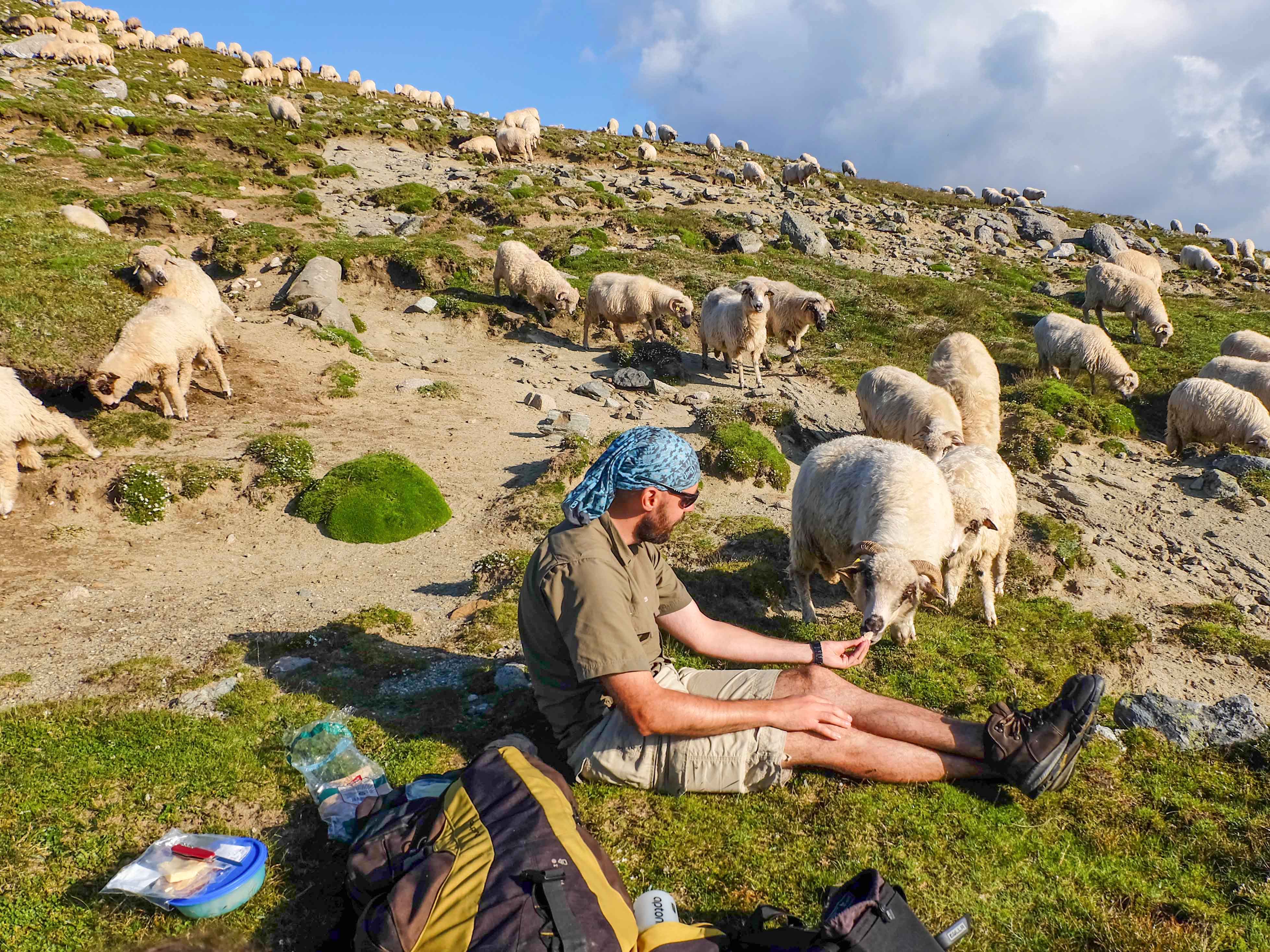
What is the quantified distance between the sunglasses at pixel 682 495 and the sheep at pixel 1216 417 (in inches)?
680

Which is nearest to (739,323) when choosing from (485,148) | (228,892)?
(228,892)

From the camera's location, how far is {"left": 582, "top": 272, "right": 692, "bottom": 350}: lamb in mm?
19828

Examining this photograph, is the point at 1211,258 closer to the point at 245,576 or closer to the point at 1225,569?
the point at 1225,569

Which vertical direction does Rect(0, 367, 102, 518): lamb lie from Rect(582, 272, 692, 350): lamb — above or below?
below

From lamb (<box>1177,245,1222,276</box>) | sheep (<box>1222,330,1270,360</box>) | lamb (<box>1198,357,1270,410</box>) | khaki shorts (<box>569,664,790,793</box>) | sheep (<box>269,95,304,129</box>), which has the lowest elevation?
khaki shorts (<box>569,664,790,793</box>)

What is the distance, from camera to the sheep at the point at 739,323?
17.9 metres

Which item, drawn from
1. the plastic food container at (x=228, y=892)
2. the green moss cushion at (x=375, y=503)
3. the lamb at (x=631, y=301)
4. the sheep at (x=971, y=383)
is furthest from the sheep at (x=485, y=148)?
the plastic food container at (x=228, y=892)

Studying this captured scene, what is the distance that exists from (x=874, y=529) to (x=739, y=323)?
12.3m

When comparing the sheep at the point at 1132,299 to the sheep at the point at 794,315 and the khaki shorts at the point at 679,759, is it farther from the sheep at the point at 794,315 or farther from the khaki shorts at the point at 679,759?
the khaki shorts at the point at 679,759

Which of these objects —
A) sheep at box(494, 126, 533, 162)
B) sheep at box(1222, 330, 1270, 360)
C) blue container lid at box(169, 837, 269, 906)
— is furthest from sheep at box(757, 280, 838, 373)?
sheep at box(494, 126, 533, 162)

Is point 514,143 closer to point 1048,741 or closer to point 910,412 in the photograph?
point 910,412

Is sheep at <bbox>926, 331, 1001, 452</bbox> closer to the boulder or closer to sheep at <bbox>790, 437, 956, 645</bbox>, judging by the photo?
sheep at <bbox>790, 437, 956, 645</bbox>

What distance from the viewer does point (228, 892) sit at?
140 inches

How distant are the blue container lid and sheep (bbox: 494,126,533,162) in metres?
47.4
